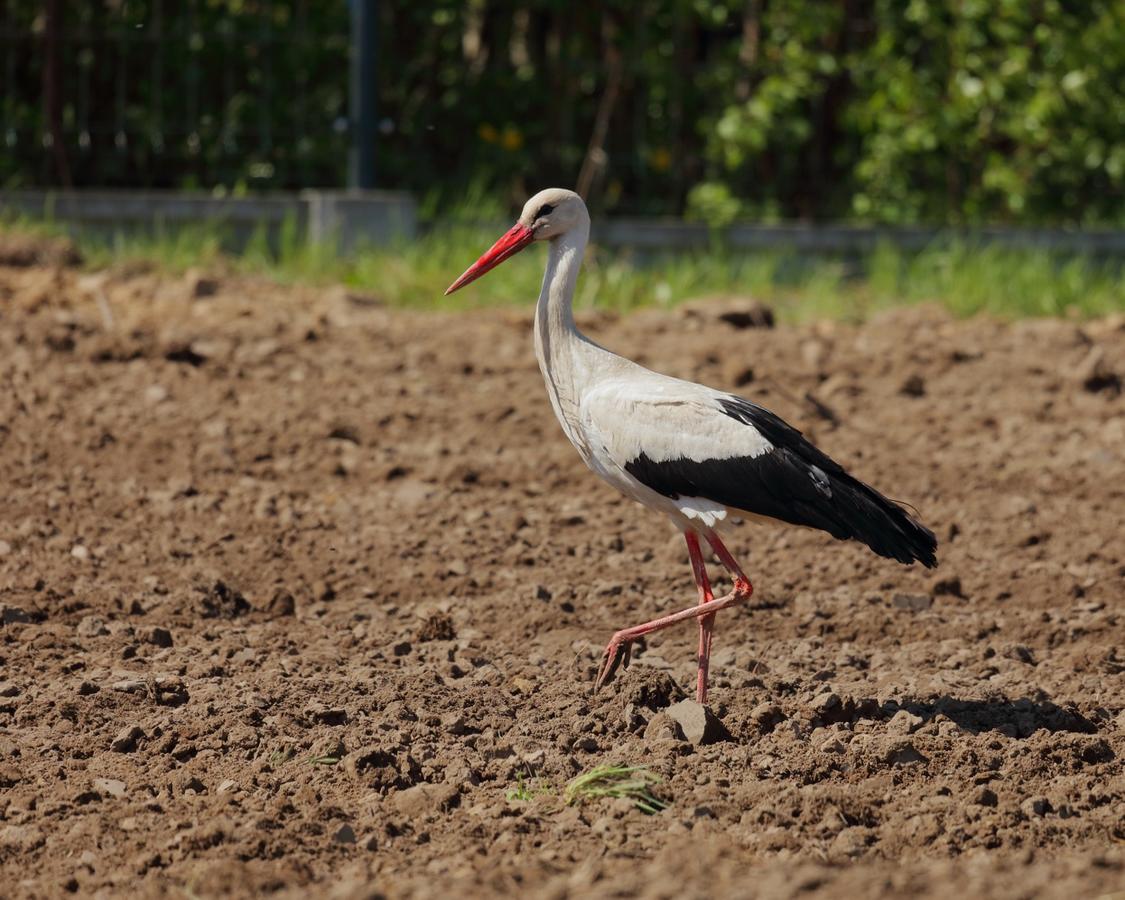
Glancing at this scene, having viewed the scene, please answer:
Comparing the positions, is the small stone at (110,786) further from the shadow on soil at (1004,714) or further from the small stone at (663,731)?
the shadow on soil at (1004,714)

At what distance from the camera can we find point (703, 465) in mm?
4531

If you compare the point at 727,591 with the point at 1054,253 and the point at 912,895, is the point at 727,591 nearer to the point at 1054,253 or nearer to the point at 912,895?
the point at 912,895

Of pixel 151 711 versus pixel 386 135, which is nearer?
pixel 151 711

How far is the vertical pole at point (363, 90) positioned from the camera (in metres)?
9.44

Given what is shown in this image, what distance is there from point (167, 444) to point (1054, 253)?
5.93 m

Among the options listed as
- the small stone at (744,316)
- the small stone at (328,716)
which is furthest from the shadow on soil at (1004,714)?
the small stone at (744,316)

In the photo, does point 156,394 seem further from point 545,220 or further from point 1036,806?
point 1036,806

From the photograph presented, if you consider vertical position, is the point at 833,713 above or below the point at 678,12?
below

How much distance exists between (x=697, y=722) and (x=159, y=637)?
170 cm

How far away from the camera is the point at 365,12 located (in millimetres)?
9406

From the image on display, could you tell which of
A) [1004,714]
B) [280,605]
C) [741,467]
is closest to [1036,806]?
[1004,714]

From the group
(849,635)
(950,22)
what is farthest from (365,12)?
(849,635)

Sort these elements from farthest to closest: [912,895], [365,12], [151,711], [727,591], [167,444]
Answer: [365,12] < [167,444] < [727,591] < [151,711] < [912,895]

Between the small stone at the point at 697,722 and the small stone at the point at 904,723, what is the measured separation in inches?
17.4
